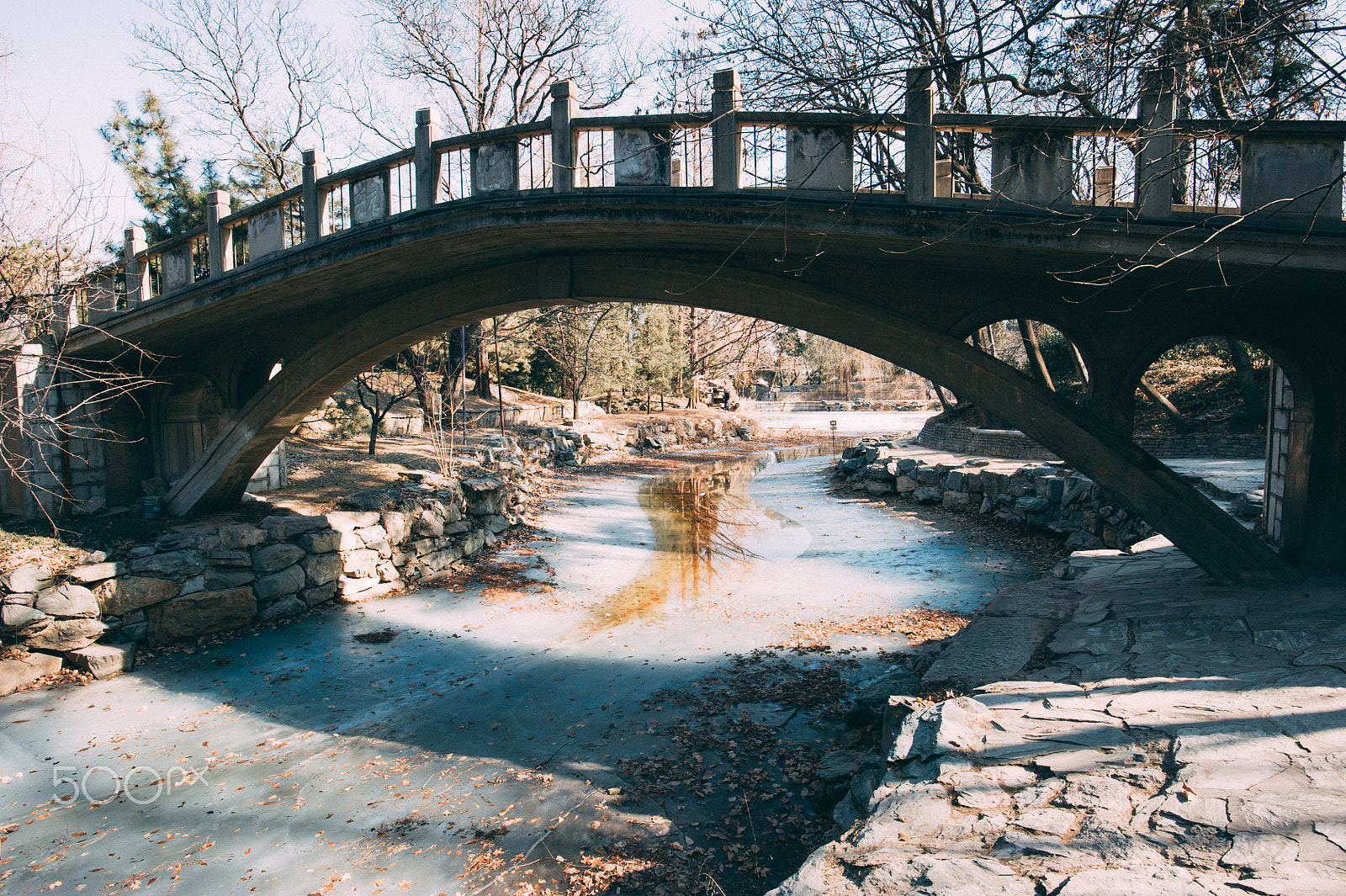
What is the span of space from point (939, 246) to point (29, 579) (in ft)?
31.5

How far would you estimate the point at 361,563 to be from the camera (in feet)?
33.6

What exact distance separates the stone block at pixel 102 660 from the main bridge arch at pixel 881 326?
3.68 meters

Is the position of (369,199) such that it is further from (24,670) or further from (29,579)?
(24,670)

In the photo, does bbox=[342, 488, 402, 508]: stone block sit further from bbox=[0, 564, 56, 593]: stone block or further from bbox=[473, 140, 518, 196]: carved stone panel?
bbox=[473, 140, 518, 196]: carved stone panel

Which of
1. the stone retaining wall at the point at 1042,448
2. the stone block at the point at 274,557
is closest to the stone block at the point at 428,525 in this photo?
the stone block at the point at 274,557

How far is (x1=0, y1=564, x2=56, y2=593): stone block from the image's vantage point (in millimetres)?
7582

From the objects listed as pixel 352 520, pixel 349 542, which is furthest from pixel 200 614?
pixel 352 520

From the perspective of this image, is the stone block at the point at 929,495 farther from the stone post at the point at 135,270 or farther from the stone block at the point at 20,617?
the stone block at the point at 20,617

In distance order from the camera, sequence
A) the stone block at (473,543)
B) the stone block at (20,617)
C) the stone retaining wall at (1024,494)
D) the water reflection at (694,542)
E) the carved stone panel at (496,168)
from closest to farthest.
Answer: the carved stone panel at (496,168) → the stone block at (20,617) → the water reflection at (694,542) → the stone retaining wall at (1024,494) → the stone block at (473,543)

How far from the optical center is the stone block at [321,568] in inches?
379

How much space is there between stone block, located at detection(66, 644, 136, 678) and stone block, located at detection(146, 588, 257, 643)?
0.46 meters

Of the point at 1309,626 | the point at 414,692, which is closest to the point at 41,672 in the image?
the point at 414,692

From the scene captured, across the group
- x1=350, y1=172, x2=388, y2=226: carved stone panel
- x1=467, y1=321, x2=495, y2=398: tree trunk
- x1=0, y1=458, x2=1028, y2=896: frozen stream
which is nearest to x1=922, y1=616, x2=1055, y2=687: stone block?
x1=0, y1=458, x2=1028, y2=896: frozen stream

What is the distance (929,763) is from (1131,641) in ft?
8.20
